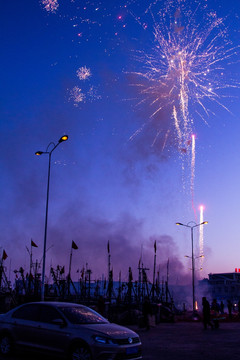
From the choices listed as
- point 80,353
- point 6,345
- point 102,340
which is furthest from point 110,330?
Answer: point 6,345

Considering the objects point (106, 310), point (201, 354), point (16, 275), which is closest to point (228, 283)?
point (16, 275)

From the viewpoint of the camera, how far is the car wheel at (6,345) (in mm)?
10242

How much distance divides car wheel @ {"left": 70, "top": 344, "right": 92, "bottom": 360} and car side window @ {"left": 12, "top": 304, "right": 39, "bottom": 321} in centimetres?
169

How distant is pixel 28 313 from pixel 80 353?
234 cm

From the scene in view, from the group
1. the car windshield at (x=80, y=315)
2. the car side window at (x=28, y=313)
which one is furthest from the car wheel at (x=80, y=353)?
the car side window at (x=28, y=313)

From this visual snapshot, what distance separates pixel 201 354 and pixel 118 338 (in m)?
4.38

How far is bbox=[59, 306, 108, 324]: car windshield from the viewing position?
9.60m

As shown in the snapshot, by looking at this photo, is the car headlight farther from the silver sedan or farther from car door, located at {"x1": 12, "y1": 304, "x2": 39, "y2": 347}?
car door, located at {"x1": 12, "y1": 304, "x2": 39, "y2": 347}

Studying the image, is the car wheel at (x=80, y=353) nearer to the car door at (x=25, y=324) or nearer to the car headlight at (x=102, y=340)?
the car headlight at (x=102, y=340)

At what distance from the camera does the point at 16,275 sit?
98.4 meters

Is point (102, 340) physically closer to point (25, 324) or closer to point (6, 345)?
point (25, 324)

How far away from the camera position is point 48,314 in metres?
9.95

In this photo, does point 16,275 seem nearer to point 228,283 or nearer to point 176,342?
point 176,342

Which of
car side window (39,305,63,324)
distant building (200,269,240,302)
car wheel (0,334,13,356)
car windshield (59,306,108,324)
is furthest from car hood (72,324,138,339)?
distant building (200,269,240,302)
